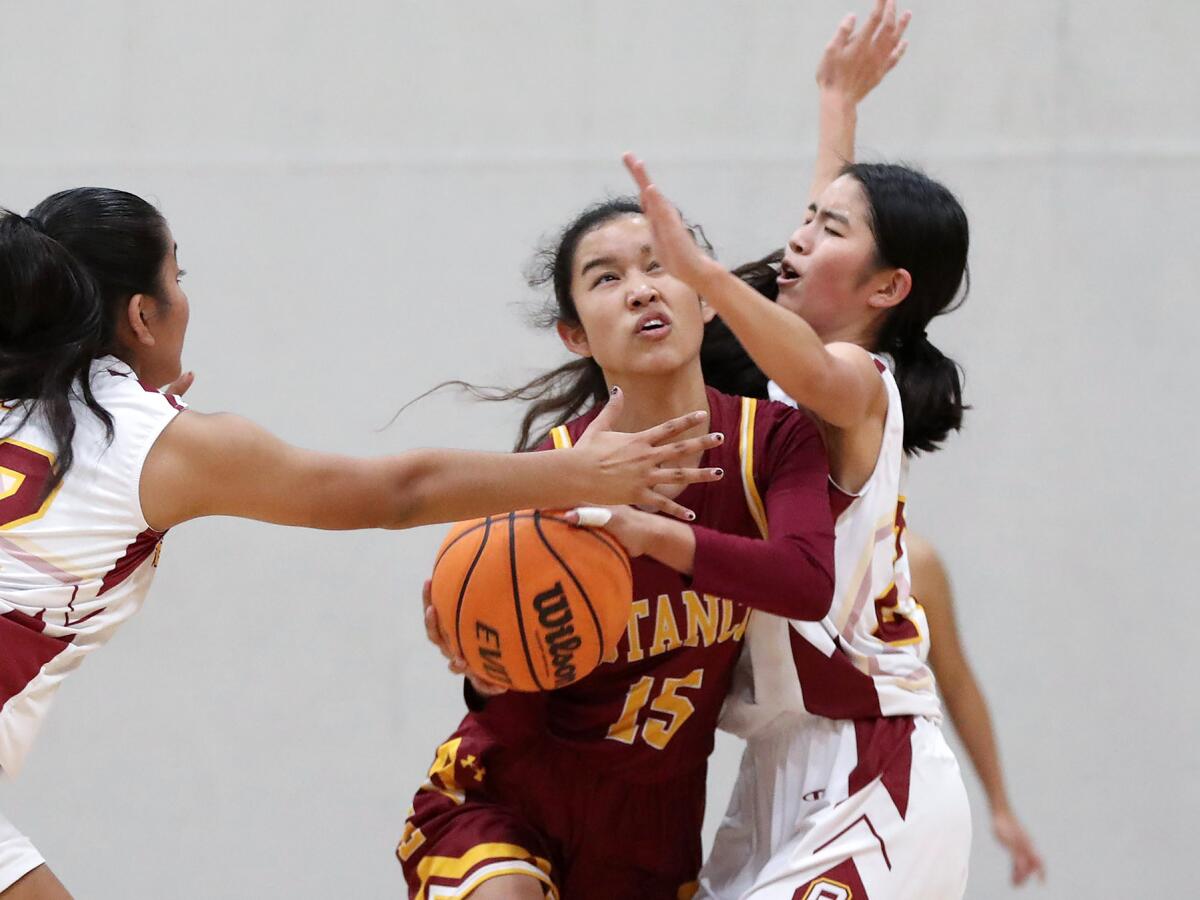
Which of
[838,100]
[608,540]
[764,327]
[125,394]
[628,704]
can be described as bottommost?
[628,704]

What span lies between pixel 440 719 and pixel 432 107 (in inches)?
79.0

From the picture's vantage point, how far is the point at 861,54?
10.3 feet

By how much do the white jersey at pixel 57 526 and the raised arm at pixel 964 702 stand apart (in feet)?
5.45

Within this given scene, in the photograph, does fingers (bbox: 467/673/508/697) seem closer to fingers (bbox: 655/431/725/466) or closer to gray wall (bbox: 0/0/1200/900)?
fingers (bbox: 655/431/725/466)

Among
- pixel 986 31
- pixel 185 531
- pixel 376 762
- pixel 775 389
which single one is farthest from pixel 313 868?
pixel 986 31

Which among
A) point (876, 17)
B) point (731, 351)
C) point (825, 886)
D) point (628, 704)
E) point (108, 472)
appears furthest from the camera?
point (876, 17)

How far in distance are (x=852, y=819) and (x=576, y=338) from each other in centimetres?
95

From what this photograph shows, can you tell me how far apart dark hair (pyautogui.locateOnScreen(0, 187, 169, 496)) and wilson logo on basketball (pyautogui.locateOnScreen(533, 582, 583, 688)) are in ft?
2.20

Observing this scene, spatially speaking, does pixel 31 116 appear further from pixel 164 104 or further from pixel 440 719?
pixel 440 719

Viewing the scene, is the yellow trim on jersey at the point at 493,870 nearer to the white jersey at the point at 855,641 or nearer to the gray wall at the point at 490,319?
the white jersey at the point at 855,641

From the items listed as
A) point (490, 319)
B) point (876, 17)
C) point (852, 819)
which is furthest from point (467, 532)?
point (490, 319)

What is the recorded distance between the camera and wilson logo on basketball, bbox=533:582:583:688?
2.13 meters

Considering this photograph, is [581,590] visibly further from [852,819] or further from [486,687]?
[852,819]

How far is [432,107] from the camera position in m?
4.79
